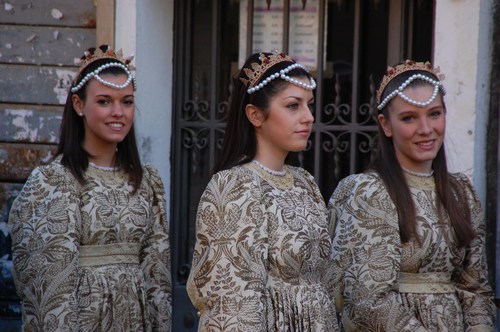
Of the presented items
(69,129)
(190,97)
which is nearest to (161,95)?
(190,97)

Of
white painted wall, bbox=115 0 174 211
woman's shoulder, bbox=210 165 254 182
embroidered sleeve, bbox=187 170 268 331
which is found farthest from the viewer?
white painted wall, bbox=115 0 174 211

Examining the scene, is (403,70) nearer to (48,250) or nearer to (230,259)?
(230,259)

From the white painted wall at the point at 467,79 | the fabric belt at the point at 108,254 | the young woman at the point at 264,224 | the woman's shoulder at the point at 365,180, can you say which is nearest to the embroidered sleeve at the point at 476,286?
the woman's shoulder at the point at 365,180

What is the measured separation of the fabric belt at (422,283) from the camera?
4.73 metres

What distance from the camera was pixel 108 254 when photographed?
499 cm

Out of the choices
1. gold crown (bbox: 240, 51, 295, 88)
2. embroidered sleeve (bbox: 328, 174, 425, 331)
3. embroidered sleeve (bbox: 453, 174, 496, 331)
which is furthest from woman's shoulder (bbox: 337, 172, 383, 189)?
gold crown (bbox: 240, 51, 295, 88)

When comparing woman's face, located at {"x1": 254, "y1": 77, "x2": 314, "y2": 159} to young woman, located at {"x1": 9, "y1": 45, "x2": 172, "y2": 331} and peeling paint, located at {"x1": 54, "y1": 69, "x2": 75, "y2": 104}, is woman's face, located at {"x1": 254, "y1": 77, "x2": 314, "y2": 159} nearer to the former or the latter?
young woman, located at {"x1": 9, "y1": 45, "x2": 172, "y2": 331}

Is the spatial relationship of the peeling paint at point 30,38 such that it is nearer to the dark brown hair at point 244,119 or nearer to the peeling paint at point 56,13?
the peeling paint at point 56,13

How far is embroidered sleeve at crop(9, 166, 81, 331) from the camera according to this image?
4.78 m

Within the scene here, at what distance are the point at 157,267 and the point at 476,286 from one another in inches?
57.9

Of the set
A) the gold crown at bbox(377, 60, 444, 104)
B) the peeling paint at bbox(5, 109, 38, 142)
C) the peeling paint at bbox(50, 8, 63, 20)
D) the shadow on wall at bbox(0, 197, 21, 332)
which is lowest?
the shadow on wall at bbox(0, 197, 21, 332)

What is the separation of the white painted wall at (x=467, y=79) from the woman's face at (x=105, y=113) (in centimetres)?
180

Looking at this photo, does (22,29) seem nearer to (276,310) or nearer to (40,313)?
(40,313)

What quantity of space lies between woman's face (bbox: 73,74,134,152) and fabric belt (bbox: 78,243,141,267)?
478 millimetres
